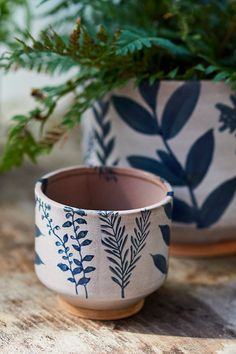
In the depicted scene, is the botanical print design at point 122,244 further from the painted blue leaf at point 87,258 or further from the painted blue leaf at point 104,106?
the painted blue leaf at point 104,106

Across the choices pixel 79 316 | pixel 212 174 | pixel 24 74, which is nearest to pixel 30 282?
pixel 79 316

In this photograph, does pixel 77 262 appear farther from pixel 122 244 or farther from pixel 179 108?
pixel 179 108

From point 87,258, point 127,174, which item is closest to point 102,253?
point 87,258

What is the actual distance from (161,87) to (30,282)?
0.70 feet

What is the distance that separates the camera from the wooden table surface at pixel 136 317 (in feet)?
1.65

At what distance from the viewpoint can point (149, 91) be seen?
585mm

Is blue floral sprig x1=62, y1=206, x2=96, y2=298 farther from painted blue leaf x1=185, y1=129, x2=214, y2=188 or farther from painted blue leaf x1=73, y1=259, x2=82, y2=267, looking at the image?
painted blue leaf x1=185, y1=129, x2=214, y2=188

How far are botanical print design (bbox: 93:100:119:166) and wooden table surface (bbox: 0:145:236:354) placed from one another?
12 centimetres

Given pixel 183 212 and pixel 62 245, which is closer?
pixel 62 245

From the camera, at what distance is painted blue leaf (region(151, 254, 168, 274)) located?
0.52 m

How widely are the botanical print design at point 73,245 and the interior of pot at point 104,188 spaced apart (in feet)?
0.23

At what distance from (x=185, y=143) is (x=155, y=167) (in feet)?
0.12

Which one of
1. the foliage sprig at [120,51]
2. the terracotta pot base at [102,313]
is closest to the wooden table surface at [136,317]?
the terracotta pot base at [102,313]

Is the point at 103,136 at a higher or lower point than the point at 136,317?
higher
